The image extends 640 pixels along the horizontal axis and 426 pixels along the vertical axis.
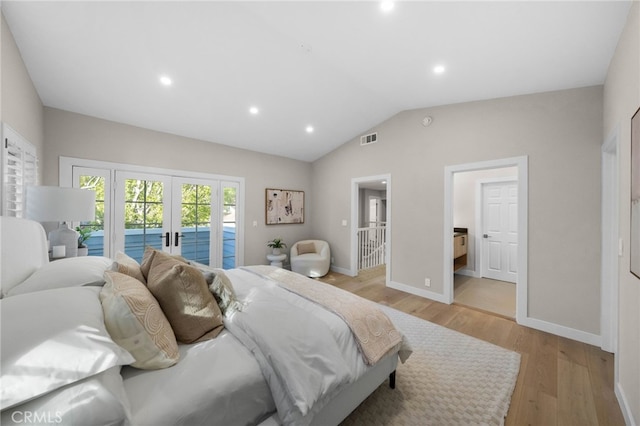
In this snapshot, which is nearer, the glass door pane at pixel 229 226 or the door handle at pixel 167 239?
the door handle at pixel 167 239

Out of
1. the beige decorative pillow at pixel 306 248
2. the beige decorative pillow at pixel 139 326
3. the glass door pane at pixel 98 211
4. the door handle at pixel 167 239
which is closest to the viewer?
the beige decorative pillow at pixel 139 326

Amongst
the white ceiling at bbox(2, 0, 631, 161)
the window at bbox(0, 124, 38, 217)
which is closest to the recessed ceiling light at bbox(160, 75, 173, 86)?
the white ceiling at bbox(2, 0, 631, 161)

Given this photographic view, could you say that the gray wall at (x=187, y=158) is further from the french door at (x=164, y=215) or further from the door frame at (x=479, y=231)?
the door frame at (x=479, y=231)

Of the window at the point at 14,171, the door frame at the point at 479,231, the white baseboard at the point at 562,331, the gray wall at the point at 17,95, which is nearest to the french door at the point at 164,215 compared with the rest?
the gray wall at the point at 17,95

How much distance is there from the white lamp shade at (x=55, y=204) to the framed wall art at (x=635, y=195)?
3.97 m

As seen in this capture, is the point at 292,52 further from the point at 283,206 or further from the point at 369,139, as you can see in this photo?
the point at 283,206

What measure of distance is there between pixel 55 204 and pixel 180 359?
1.87 meters

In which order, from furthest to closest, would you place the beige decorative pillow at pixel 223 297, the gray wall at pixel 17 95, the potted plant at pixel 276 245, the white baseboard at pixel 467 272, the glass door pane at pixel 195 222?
1. the potted plant at pixel 276 245
2. the white baseboard at pixel 467 272
3. the glass door pane at pixel 195 222
4. the gray wall at pixel 17 95
5. the beige decorative pillow at pixel 223 297

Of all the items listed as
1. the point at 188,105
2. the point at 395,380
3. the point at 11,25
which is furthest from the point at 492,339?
the point at 11,25

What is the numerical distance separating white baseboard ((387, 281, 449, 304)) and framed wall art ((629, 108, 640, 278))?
2.24 m

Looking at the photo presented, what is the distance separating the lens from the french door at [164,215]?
3.36 m

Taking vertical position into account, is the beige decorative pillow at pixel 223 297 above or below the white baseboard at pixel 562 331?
above

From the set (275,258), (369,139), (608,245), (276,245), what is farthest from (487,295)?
(276,245)

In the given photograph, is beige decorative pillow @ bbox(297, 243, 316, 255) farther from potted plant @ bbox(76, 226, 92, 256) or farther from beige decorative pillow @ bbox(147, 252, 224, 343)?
beige decorative pillow @ bbox(147, 252, 224, 343)
